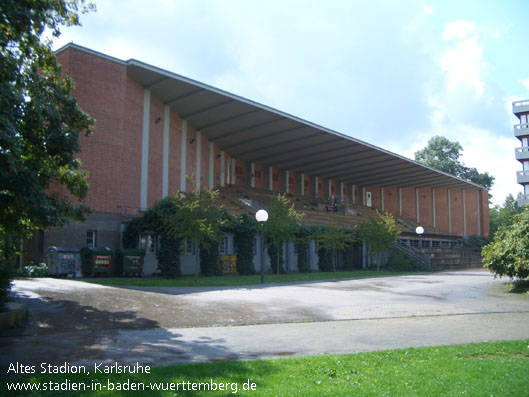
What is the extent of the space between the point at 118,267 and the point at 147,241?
Answer: 2468 mm

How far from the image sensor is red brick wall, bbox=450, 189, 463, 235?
64562 millimetres

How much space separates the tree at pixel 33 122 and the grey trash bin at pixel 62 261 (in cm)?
827

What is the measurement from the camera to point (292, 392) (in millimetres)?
5160

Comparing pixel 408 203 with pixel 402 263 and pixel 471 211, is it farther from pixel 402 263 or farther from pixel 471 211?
pixel 402 263

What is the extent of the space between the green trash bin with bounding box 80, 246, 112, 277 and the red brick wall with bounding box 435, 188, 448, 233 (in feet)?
171

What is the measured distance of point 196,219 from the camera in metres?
21.2

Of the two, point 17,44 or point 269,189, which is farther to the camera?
point 269,189

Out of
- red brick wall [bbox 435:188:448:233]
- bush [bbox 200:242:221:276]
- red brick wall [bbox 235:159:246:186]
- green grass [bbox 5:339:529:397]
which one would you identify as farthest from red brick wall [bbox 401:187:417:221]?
green grass [bbox 5:339:529:397]

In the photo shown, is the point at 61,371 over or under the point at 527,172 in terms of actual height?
under

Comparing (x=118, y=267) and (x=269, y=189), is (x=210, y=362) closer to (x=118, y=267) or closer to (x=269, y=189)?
(x=118, y=267)

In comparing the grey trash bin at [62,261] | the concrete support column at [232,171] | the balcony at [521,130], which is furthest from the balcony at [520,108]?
the grey trash bin at [62,261]

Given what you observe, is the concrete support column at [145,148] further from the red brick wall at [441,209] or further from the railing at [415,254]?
the red brick wall at [441,209]

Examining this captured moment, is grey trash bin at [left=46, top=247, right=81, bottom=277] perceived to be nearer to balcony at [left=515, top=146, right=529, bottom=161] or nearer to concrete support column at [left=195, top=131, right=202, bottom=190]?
concrete support column at [left=195, top=131, right=202, bottom=190]

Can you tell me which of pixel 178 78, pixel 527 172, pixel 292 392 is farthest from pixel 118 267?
pixel 527 172
